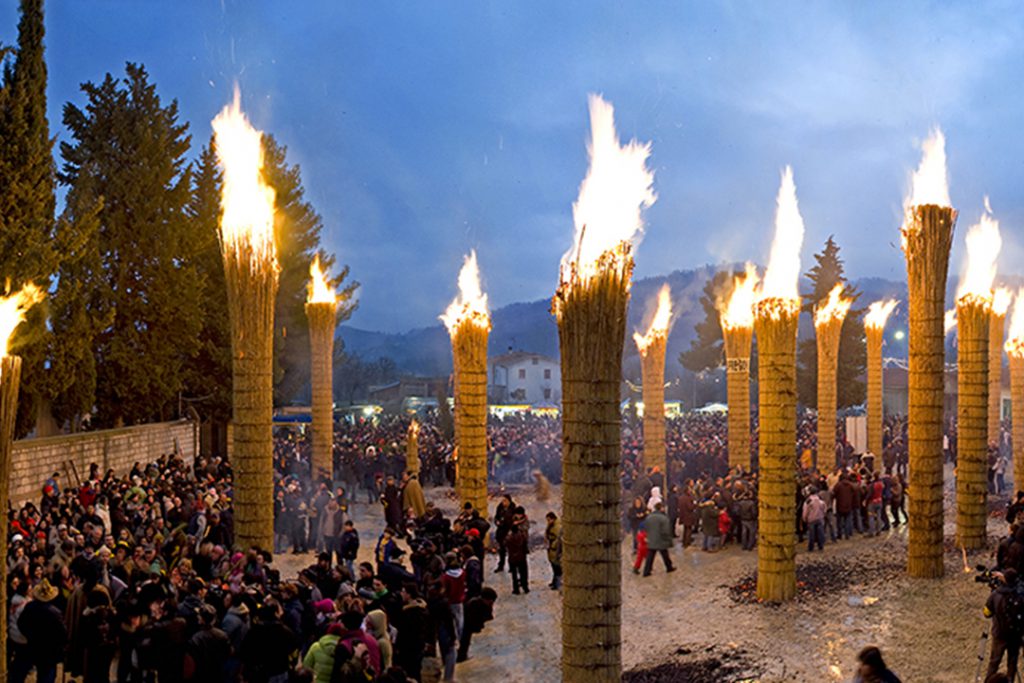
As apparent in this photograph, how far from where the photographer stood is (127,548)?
1161cm

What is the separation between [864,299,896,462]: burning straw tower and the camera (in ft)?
80.2

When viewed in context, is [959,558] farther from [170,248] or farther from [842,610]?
[170,248]

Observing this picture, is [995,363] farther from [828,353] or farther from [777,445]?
[777,445]

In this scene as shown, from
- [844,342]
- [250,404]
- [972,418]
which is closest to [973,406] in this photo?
[972,418]

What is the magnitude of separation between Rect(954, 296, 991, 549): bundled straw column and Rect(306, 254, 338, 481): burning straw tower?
14.0 meters

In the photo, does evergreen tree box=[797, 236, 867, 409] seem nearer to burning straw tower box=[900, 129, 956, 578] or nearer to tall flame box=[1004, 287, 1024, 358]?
tall flame box=[1004, 287, 1024, 358]

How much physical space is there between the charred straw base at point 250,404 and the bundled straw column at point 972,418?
1153cm

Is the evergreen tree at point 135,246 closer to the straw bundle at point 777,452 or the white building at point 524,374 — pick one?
the straw bundle at point 777,452

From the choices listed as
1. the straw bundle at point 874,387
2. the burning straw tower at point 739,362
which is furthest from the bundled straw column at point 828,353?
the burning straw tower at point 739,362

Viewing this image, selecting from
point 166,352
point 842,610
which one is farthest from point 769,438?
point 166,352

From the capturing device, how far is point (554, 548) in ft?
49.5

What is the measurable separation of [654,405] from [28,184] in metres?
16.3

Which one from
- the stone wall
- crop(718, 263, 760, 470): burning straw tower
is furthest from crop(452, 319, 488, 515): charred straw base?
the stone wall

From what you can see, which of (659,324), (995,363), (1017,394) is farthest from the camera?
(995,363)
